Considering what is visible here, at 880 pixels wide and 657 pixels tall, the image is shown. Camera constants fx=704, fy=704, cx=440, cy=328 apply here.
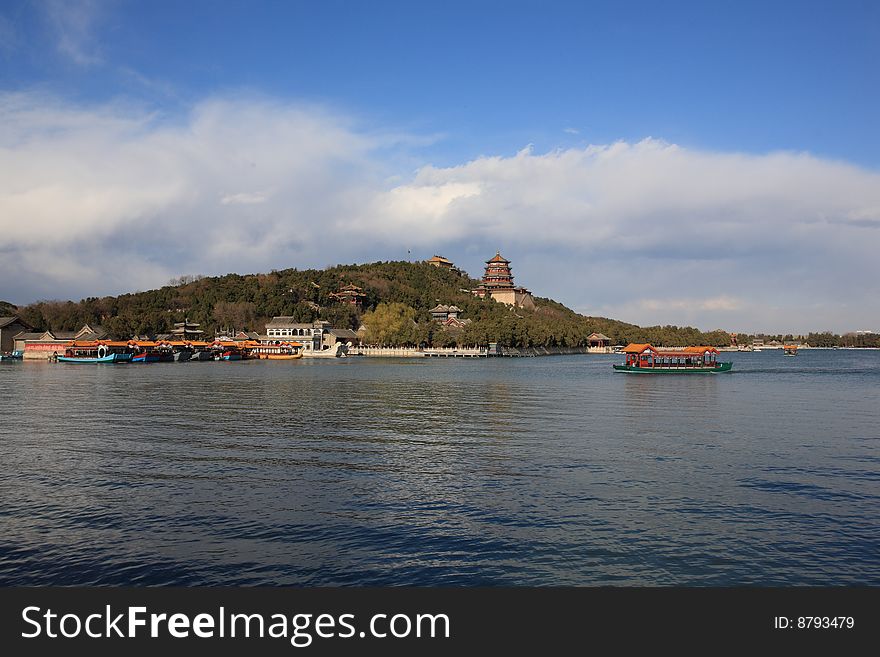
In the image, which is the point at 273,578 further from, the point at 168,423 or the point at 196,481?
the point at 168,423

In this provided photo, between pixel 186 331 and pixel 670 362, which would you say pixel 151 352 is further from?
pixel 670 362

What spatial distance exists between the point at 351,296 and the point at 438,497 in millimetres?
107076

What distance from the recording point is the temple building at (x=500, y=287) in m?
130

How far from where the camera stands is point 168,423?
22609mm

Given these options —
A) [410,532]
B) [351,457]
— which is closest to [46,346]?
[351,457]

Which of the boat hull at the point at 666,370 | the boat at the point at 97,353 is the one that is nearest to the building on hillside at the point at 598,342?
the boat hull at the point at 666,370

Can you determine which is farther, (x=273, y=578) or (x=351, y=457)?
(x=351, y=457)

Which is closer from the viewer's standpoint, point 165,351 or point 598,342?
point 165,351

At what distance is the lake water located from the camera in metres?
9.09

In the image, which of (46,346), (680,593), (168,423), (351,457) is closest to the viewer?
(680,593)

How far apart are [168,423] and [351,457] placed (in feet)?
29.1

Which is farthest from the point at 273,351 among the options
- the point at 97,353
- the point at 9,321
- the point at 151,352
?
the point at 9,321

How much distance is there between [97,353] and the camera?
78.1 meters

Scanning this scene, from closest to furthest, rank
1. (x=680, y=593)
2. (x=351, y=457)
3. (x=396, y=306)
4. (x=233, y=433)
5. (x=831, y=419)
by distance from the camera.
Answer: (x=680, y=593) < (x=351, y=457) < (x=233, y=433) < (x=831, y=419) < (x=396, y=306)
